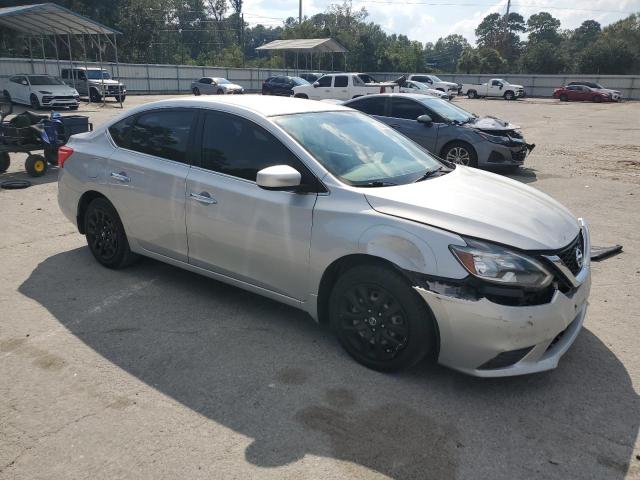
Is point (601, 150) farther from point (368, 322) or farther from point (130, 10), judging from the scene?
point (130, 10)

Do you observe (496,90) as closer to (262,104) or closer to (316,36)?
(316,36)

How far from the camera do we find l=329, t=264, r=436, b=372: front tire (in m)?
3.11

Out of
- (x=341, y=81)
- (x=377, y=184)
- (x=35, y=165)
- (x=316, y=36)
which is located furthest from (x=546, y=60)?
(x=377, y=184)

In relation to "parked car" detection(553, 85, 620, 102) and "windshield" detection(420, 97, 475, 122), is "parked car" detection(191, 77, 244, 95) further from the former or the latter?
"parked car" detection(553, 85, 620, 102)

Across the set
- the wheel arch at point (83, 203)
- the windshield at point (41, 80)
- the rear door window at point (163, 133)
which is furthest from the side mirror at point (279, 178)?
the windshield at point (41, 80)

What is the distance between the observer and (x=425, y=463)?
2.62 meters

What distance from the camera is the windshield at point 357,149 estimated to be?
3689 millimetres

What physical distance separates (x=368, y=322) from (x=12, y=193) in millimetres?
7380

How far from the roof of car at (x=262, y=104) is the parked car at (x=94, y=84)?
2484 cm

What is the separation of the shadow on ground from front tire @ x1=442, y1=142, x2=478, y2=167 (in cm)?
668

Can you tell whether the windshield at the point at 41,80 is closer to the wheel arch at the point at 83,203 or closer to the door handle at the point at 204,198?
the wheel arch at the point at 83,203

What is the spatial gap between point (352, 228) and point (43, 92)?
24.0 metres

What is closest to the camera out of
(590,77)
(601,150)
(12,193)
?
(12,193)

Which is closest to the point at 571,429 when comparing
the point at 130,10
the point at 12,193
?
the point at 12,193
